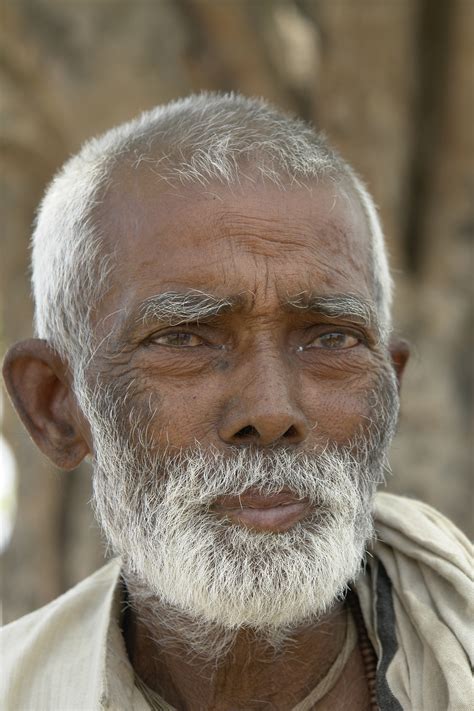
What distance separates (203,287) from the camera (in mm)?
2750

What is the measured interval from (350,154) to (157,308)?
3371 mm

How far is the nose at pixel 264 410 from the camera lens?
102 inches

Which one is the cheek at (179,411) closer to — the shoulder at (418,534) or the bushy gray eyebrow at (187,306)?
the bushy gray eyebrow at (187,306)

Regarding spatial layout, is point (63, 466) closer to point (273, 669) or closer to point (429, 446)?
point (273, 669)

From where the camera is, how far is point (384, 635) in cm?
286

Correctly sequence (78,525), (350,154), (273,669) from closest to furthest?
1. (273,669)
2. (350,154)
3. (78,525)

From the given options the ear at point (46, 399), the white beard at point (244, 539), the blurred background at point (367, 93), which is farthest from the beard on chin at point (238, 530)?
the blurred background at point (367, 93)

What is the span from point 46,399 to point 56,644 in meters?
0.75

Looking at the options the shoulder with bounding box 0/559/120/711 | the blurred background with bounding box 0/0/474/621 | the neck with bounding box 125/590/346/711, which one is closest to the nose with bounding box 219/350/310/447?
the neck with bounding box 125/590/346/711

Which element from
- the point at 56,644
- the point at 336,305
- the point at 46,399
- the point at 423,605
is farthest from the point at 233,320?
the point at 56,644

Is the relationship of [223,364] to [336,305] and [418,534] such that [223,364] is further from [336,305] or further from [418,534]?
[418,534]

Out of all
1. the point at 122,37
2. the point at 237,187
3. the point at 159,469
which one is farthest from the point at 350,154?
the point at 159,469

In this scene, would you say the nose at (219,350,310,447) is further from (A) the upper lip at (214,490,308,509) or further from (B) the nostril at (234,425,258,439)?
(A) the upper lip at (214,490,308,509)

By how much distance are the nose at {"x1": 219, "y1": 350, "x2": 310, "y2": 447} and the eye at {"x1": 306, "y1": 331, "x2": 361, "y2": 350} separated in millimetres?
188
